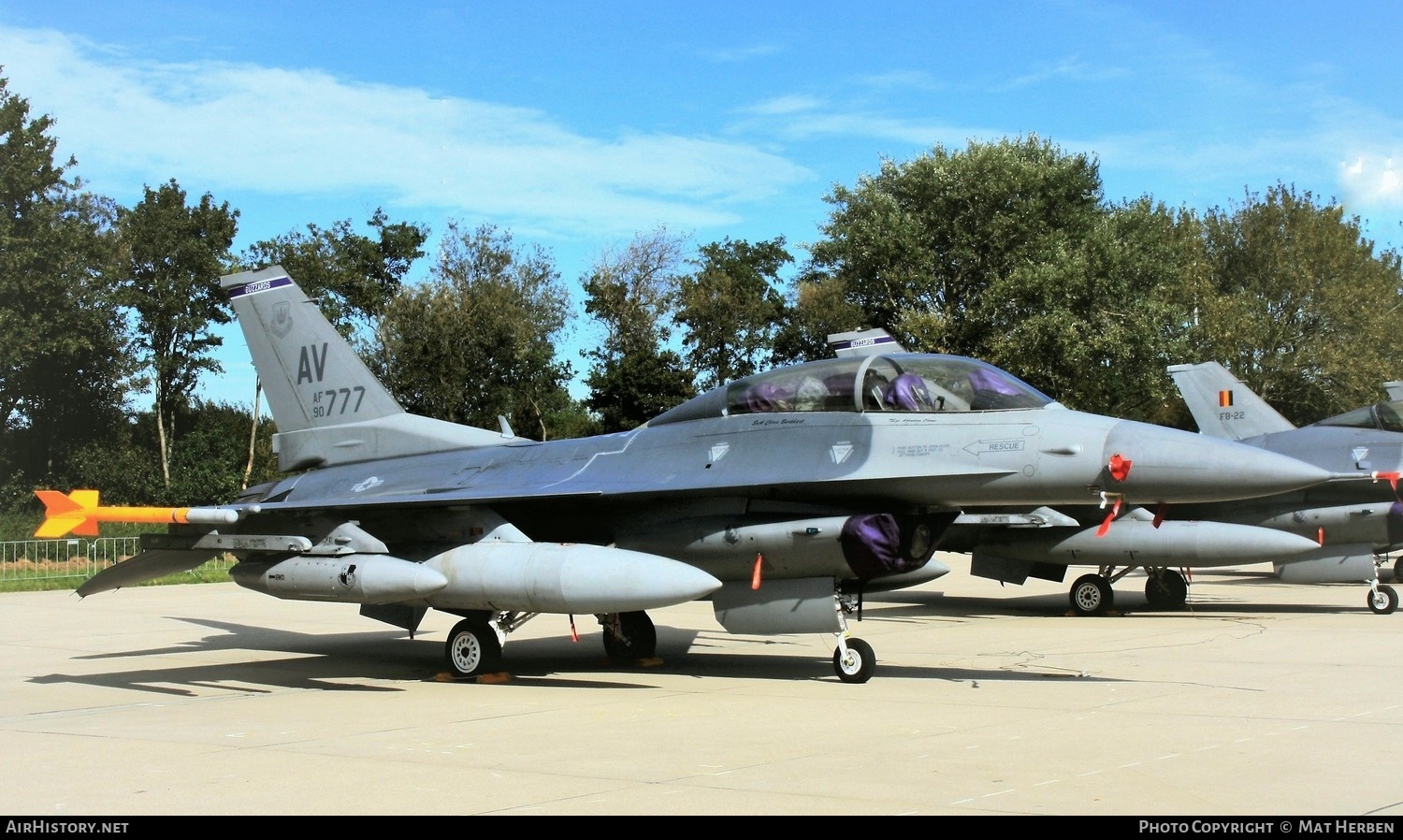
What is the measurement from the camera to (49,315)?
43.5 meters

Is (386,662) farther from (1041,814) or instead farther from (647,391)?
(647,391)

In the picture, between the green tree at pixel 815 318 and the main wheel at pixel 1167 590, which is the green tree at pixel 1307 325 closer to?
the green tree at pixel 815 318

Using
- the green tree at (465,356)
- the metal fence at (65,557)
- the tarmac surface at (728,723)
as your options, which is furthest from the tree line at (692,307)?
the tarmac surface at (728,723)

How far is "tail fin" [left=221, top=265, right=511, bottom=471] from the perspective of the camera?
44.5 feet

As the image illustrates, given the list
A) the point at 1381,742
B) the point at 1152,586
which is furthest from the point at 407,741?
the point at 1152,586

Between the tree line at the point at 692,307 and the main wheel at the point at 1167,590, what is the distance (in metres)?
18.4

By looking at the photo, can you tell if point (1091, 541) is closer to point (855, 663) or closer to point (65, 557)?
point (855, 663)

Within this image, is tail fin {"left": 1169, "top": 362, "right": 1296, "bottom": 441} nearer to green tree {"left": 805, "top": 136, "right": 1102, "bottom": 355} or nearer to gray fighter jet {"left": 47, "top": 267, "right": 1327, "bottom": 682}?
gray fighter jet {"left": 47, "top": 267, "right": 1327, "bottom": 682}

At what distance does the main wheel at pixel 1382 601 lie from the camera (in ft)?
54.6

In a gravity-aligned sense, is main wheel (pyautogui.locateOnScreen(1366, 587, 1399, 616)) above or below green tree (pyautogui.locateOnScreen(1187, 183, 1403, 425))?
below

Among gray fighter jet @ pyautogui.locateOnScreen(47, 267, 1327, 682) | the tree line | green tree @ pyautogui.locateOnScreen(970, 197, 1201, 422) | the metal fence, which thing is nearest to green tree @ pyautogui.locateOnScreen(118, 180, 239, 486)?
the tree line

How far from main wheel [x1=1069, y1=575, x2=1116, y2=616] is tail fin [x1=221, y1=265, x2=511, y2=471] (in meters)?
9.00

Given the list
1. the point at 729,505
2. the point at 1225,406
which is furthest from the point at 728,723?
the point at 1225,406

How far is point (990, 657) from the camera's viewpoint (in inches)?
487
